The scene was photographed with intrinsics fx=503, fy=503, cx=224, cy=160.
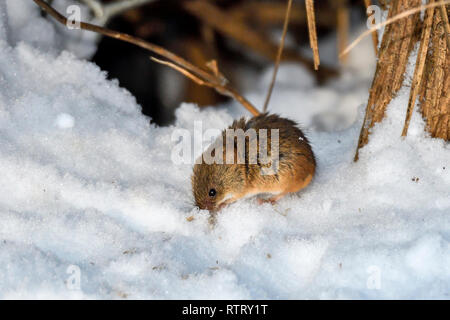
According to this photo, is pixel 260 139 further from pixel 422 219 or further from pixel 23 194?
pixel 23 194

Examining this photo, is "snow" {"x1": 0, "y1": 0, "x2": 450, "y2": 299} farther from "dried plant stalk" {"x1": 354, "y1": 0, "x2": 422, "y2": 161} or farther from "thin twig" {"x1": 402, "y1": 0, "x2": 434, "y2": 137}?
"thin twig" {"x1": 402, "y1": 0, "x2": 434, "y2": 137}

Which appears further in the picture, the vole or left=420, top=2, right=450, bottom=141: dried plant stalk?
the vole

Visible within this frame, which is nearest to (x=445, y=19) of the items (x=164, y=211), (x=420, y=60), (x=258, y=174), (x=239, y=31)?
(x=420, y=60)

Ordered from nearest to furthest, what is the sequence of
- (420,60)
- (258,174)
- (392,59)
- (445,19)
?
(445,19)
(420,60)
(392,59)
(258,174)

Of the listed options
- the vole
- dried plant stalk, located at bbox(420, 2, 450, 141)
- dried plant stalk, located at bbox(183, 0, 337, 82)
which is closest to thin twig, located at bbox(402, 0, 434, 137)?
dried plant stalk, located at bbox(420, 2, 450, 141)

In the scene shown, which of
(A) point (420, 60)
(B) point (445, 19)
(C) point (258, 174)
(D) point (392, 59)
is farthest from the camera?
(C) point (258, 174)

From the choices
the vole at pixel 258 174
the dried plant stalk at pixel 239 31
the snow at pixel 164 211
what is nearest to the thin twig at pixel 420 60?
the snow at pixel 164 211

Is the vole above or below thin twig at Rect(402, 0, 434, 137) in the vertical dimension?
below

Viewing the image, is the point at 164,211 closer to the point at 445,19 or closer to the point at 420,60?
the point at 420,60
